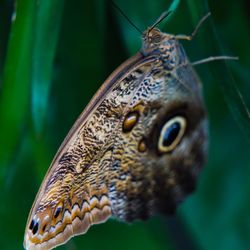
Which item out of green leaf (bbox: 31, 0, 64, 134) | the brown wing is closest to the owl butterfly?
the brown wing

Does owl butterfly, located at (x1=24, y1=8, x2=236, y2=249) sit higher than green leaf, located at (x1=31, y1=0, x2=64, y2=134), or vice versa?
green leaf, located at (x1=31, y1=0, x2=64, y2=134)

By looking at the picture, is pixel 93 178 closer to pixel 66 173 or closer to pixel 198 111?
pixel 66 173

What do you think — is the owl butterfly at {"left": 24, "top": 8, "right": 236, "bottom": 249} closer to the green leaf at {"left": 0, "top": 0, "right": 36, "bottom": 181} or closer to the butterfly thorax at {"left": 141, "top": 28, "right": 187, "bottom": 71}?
the butterfly thorax at {"left": 141, "top": 28, "right": 187, "bottom": 71}

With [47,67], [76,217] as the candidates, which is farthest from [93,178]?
[47,67]

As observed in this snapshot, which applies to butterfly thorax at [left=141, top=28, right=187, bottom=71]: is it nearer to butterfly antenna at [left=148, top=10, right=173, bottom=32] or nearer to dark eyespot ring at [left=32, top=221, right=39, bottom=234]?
butterfly antenna at [left=148, top=10, right=173, bottom=32]

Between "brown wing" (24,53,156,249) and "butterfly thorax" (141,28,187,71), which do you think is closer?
"brown wing" (24,53,156,249)

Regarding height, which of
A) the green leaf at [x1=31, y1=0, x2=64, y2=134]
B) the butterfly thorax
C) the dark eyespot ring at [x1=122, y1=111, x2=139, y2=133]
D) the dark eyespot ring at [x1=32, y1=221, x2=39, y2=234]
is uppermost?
the green leaf at [x1=31, y1=0, x2=64, y2=134]

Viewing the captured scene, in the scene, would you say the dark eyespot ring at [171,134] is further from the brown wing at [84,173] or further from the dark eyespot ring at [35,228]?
the dark eyespot ring at [35,228]

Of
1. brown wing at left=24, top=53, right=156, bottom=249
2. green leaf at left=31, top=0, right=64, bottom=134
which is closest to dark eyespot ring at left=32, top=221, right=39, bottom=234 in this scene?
brown wing at left=24, top=53, right=156, bottom=249
